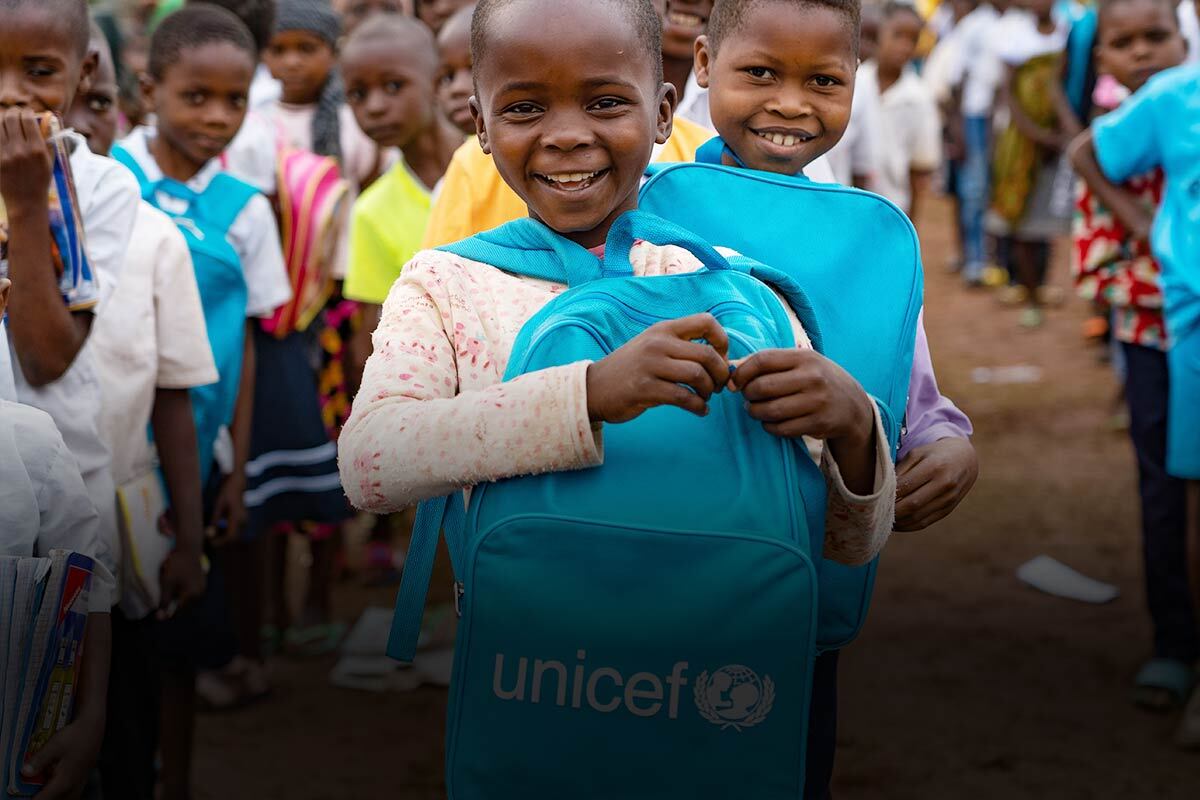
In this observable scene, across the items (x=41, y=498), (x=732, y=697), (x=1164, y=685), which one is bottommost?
(x=1164, y=685)

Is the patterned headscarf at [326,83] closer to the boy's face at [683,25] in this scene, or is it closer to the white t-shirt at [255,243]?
the white t-shirt at [255,243]

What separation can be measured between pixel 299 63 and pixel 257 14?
414 mm

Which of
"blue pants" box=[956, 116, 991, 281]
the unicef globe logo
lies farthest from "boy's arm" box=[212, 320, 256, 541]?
"blue pants" box=[956, 116, 991, 281]

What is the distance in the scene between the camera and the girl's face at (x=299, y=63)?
4.92 metres

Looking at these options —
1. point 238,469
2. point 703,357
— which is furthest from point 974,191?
point 703,357

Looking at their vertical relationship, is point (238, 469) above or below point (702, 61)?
below

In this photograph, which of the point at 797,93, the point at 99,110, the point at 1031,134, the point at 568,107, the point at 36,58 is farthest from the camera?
the point at 1031,134

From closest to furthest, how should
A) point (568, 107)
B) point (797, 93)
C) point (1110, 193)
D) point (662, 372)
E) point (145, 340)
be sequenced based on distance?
point (662, 372) < point (568, 107) < point (797, 93) < point (145, 340) < point (1110, 193)

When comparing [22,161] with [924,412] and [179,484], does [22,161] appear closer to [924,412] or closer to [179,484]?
[179,484]

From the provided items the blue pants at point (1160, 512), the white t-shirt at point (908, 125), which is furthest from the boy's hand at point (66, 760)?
the white t-shirt at point (908, 125)

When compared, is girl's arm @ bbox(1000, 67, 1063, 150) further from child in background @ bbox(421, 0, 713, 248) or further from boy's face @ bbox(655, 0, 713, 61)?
child in background @ bbox(421, 0, 713, 248)

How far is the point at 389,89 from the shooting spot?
13.3 feet

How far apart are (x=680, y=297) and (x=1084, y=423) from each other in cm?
572

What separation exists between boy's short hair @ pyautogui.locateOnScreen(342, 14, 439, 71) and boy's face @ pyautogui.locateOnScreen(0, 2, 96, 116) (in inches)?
A: 68.8
